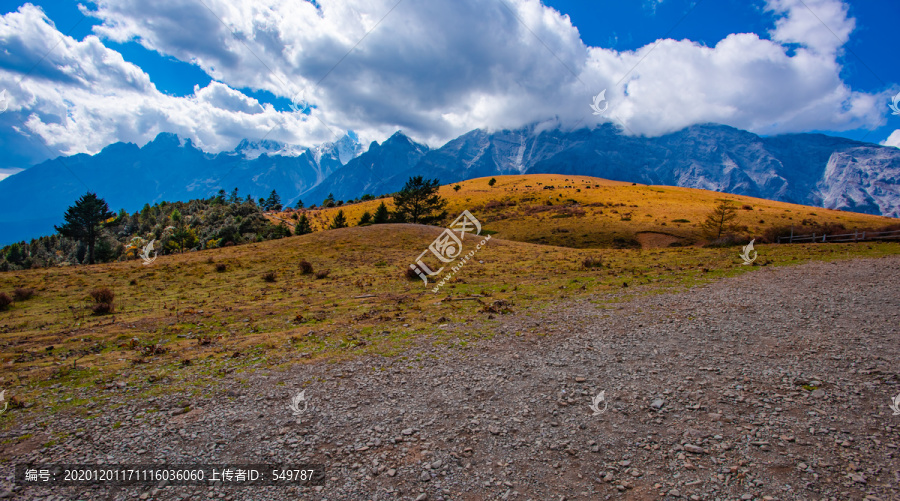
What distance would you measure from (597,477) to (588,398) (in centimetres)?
257

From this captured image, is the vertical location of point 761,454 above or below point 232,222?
below

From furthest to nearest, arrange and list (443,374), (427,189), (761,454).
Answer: (427,189) → (443,374) → (761,454)

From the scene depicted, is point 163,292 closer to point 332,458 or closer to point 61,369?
point 61,369

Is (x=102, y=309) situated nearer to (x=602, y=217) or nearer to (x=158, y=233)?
(x=602, y=217)

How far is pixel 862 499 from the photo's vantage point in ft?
17.0

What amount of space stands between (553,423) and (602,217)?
66145 millimetres

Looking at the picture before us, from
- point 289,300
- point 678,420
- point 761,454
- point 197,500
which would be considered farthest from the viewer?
point 289,300

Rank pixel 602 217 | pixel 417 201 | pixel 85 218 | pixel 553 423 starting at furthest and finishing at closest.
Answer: pixel 417 201 < pixel 602 217 < pixel 85 218 < pixel 553 423

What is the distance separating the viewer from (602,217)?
220 ft

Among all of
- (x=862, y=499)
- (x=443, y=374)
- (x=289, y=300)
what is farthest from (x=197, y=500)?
(x=289, y=300)

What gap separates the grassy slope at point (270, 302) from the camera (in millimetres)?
11086

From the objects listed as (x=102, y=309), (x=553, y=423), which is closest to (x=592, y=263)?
(x=553, y=423)

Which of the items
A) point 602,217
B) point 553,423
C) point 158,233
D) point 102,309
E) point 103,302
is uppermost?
point 158,233

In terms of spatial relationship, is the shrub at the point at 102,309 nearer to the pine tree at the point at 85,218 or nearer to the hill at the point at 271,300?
the hill at the point at 271,300
